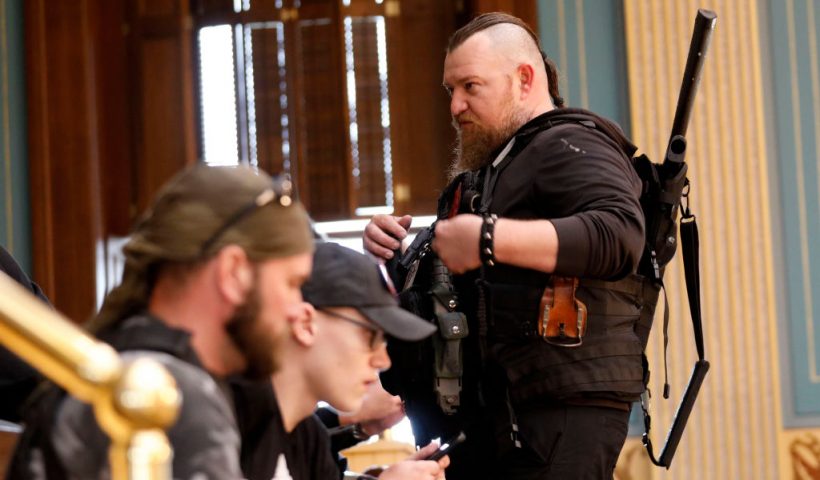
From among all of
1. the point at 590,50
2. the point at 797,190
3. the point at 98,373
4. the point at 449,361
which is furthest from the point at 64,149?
the point at 98,373

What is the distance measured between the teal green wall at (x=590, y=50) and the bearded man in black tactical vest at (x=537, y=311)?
2421mm

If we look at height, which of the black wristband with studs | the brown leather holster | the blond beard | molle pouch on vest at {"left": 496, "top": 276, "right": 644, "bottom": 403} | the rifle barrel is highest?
the rifle barrel

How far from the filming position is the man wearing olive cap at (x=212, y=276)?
4.72ft

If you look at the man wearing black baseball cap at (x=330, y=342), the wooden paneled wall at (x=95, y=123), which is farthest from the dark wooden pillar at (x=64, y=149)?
the man wearing black baseball cap at (x=330, y=342)

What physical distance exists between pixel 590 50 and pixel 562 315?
285 centimetres

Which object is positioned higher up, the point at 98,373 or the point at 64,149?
the point at 64,149

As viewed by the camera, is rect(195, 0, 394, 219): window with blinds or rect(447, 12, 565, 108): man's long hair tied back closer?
rect(447, 12, 565, 108): man's long hair tied back

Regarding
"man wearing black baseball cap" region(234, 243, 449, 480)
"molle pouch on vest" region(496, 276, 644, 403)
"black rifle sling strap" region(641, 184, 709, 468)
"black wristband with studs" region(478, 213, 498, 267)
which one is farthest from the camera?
"black rifle sling strap" region(641, 184, 709, 468)

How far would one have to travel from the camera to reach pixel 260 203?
1460mm

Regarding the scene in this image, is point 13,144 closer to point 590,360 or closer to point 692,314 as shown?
point 692,314

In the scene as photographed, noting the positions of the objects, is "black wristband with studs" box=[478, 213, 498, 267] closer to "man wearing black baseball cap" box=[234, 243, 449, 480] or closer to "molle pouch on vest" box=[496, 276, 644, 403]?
"molle pouch on vest" box=[496, 276, 644, 403]

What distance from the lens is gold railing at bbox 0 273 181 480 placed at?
0.96m

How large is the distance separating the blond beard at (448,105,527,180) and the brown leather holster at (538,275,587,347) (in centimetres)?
44

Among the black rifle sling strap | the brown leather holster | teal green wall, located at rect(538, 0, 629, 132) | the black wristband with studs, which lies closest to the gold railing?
the black wristband with studs
